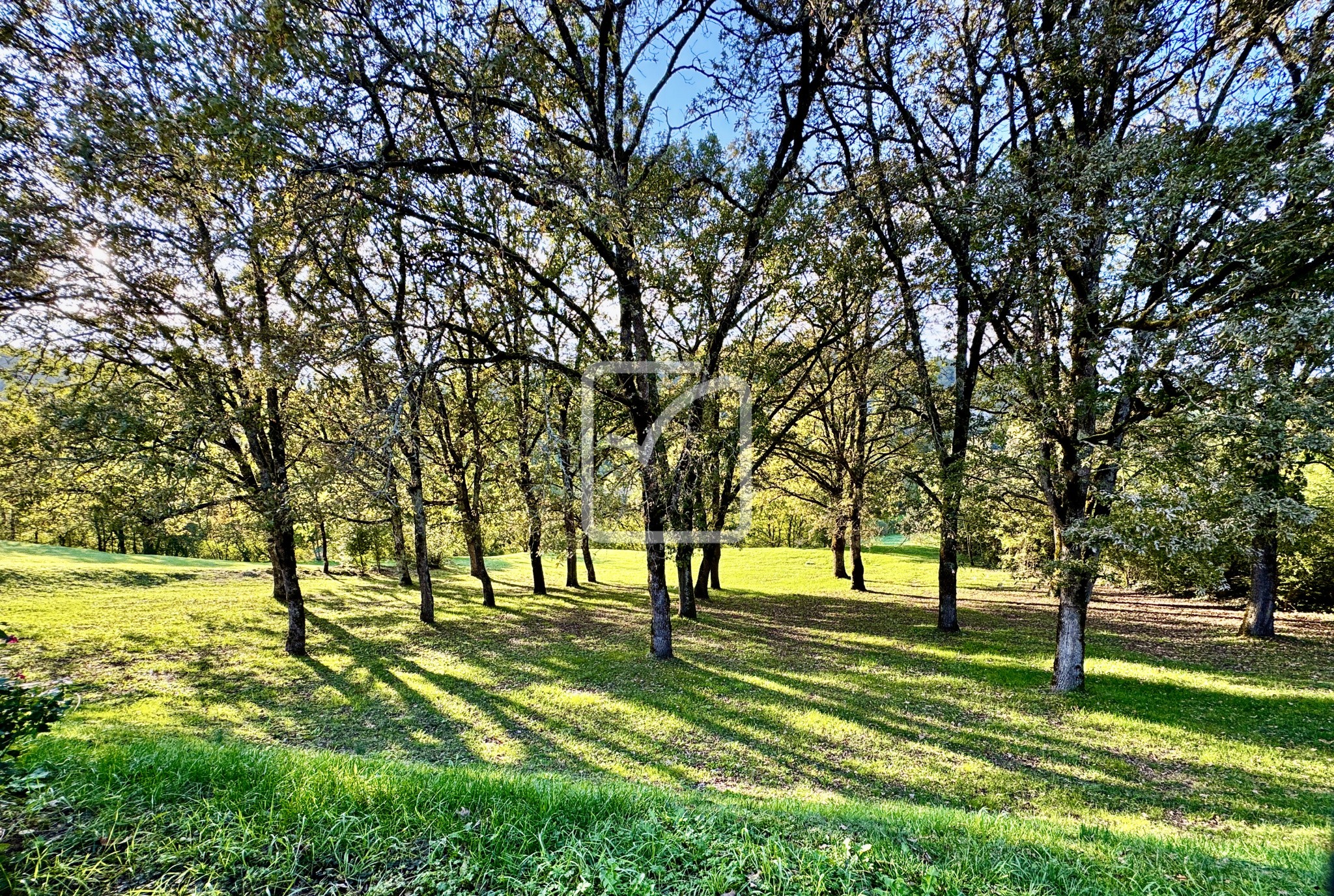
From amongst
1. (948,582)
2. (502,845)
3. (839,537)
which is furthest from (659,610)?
(839,537)

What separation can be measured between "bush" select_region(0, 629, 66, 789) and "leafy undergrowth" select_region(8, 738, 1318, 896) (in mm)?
312

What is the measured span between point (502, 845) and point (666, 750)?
5166 millimetres

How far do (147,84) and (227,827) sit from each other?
7712 millimetres

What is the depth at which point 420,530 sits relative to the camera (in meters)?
15.7

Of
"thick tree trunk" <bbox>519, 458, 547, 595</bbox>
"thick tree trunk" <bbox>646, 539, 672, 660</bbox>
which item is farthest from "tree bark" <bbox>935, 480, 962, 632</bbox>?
"thick tree trunk" <bbox>519, 458, 547, 595</bbox>

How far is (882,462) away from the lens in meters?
21.7

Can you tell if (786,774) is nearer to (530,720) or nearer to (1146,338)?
(530,720)

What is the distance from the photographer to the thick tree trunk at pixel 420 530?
15.0 m

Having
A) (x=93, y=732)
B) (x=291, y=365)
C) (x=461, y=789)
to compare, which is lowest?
(x=93, y=732)

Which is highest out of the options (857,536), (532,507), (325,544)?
(532,507)

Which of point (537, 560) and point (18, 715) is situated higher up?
point (18, 715)

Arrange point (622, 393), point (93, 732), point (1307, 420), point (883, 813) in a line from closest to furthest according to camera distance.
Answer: point (883, 813) → point (93, 732) → point (1307, 420) → point (622, 393)

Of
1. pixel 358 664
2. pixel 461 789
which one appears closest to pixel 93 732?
pixel 461 789

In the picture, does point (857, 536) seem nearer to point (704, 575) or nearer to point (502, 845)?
point (704, 575)
